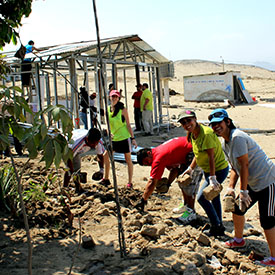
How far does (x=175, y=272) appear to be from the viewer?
3.28 m

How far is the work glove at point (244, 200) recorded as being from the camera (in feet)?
11.4

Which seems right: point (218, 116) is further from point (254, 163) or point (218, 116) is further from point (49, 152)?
point (49, 152)

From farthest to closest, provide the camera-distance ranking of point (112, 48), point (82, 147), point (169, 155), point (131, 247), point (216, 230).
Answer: point (112, 48)
point (82, 147)
point (169, 155)
point (216, 230)
point (131, 247)

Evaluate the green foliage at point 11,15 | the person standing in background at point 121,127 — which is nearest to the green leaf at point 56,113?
the green foliage at point 11,15

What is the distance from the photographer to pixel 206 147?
13.1 feet

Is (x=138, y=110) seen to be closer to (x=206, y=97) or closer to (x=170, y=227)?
(x=170, y=227)

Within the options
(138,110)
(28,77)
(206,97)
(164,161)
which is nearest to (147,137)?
(138,110)

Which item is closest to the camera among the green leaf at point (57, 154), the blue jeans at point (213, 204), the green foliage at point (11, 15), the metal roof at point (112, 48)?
the green leaf at point (57, 154)

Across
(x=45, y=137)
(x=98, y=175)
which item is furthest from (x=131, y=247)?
(x=98, y=175)

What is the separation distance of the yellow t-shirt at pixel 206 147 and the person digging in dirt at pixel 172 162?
1.34ft

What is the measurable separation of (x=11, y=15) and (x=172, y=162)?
2.57m

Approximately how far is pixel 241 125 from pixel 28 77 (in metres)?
8.35

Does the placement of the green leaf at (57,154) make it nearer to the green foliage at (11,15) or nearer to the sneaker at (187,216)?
the green foliage at (11,15)

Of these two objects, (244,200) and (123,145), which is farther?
(123,145)
